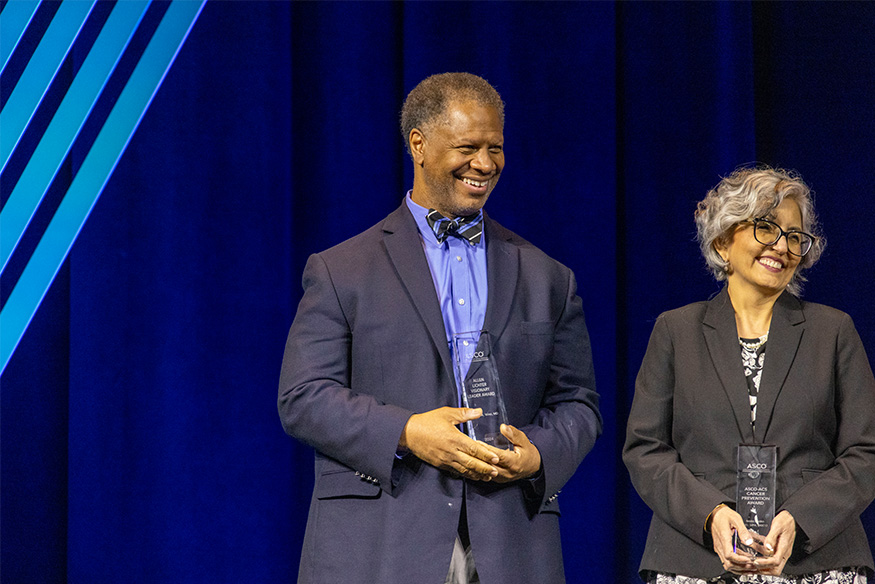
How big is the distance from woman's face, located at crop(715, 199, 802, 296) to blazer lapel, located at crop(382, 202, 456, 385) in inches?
29.6

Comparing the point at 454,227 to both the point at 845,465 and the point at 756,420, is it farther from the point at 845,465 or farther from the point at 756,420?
the point at 845,465

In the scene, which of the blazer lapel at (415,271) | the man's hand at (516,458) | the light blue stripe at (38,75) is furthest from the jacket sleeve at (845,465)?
the light blue stripe at (38,75)

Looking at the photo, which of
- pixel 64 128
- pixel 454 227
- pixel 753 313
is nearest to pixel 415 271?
pixel 454 227

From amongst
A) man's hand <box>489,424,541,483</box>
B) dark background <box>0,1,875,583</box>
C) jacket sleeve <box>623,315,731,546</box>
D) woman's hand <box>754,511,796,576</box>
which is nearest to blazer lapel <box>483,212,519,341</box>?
man's hand <box>489,424,541,483</box>

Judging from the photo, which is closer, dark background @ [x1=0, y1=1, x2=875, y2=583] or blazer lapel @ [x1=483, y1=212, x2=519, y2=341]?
blazer lapel @ [x1=483, y1=212, x2=519, y2=341]

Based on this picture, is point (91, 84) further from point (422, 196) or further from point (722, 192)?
point (722, 192)

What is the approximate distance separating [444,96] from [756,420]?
1004mm

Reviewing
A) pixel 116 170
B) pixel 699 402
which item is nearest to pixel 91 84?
pixel 116 170

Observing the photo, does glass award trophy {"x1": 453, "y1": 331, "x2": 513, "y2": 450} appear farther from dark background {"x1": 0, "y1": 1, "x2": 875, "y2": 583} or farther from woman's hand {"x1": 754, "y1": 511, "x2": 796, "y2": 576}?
dark background {"x1": 0, "y1": 1, "x2": 875, "y2": 583}

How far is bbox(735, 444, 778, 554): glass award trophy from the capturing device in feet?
6.52

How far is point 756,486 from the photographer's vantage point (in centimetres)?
200

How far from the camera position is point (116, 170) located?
10.6ft

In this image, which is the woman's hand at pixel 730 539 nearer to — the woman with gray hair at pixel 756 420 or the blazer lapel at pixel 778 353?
the woman with gray hair at pixel 756 420

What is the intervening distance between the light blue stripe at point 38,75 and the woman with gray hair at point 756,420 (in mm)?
2197
